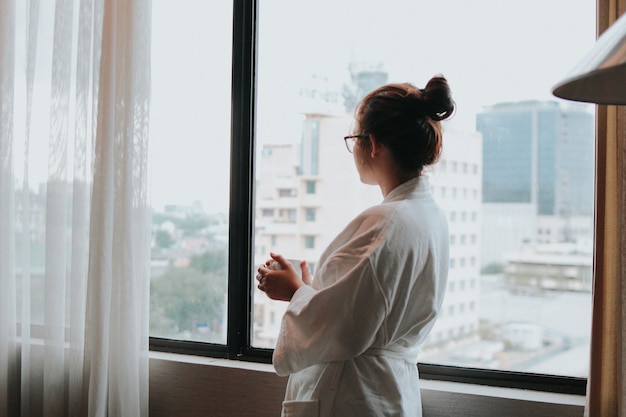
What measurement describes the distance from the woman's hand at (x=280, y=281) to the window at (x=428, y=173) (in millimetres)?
418

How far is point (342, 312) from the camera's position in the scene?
57.4 inches

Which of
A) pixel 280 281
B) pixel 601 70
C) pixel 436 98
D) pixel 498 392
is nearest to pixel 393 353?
pixel 280 281

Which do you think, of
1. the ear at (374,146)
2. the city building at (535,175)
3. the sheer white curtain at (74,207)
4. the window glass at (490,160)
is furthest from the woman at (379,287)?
the sheer white curtain at (74,207)

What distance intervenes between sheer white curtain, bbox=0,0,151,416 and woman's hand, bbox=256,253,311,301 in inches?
25.4

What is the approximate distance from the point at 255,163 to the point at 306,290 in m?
0.82

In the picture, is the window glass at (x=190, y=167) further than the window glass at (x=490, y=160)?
Yes

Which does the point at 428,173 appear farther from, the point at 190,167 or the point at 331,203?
the point at 190,167

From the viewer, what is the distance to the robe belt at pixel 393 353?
1.55m

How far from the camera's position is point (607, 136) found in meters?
1.62

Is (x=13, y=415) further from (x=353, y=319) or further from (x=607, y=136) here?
(x=607, y=136)

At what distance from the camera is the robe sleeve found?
145 centimetres

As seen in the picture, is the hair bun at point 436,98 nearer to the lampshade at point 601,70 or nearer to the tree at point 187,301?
the lampshade at point 601,70

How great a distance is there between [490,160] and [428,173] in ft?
0.95

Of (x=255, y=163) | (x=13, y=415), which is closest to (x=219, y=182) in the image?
(x=255, y=163)
